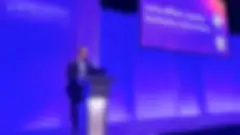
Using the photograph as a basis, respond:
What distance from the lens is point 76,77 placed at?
3.38m

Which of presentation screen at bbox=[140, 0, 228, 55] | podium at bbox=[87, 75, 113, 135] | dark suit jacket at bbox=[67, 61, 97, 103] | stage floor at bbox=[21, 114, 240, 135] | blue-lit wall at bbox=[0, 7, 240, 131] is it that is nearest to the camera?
podium at bbox=[87, 75, 113, 135]

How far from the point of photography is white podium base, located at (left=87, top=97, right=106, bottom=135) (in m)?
2.88

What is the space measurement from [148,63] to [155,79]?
22 centimetres

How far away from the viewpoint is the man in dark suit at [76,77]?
330 centimetres

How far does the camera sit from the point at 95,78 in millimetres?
2771

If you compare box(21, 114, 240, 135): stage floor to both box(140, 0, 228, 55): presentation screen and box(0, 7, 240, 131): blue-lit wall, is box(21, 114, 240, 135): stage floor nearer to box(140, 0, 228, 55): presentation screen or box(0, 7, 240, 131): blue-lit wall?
box(0, 7, 240, 131): blue-lit wall

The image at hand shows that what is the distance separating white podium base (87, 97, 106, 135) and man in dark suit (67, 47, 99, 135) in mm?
389

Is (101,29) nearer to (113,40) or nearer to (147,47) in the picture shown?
(113,40)

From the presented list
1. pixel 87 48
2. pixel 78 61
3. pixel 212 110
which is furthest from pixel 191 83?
pixel 78 61

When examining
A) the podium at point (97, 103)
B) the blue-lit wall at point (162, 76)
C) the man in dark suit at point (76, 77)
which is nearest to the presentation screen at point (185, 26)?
the blue-lit wall at point (162, 76)

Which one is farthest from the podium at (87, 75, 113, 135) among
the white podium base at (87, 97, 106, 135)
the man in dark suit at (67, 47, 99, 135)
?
the man in dark suit at (67, 47, 99, 135)

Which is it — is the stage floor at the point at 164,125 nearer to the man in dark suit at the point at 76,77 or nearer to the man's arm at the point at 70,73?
the man in dark suit at the point at 76,77

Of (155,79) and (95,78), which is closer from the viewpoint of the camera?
(95,78)

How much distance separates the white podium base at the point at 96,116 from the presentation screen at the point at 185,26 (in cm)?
147
